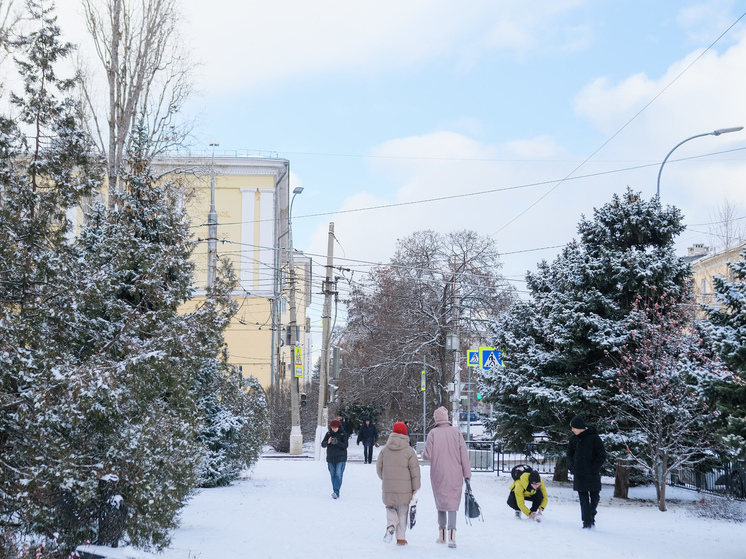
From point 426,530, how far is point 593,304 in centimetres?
762

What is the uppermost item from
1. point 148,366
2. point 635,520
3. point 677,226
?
point 677,226

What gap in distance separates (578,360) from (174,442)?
1187 cm

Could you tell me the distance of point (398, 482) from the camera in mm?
11695

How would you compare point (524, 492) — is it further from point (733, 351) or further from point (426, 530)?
point (733, 351)

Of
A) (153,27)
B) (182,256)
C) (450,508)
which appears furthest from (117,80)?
(450,508)

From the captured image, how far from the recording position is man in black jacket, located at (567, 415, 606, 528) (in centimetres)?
1338

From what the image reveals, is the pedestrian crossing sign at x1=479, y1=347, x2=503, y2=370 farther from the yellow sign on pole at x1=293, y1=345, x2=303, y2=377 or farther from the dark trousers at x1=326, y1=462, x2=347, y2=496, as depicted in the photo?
the yellow sign on pole at x1=293, y1=345, x2=303, y2=377

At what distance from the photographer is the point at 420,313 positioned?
45750 mm

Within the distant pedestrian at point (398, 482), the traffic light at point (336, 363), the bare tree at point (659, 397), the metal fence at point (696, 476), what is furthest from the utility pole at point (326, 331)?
the distant pedestrian at point (398, 482)

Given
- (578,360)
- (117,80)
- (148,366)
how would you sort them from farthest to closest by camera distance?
(117,80) → (578,360) → (148,366)

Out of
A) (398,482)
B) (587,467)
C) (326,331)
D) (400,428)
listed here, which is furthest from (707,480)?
(326,331)

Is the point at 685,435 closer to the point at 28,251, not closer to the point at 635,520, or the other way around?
the point at 635,520

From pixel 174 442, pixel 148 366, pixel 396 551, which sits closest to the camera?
pixel 148 366

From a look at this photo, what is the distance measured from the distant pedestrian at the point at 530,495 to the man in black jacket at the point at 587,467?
818 mm
